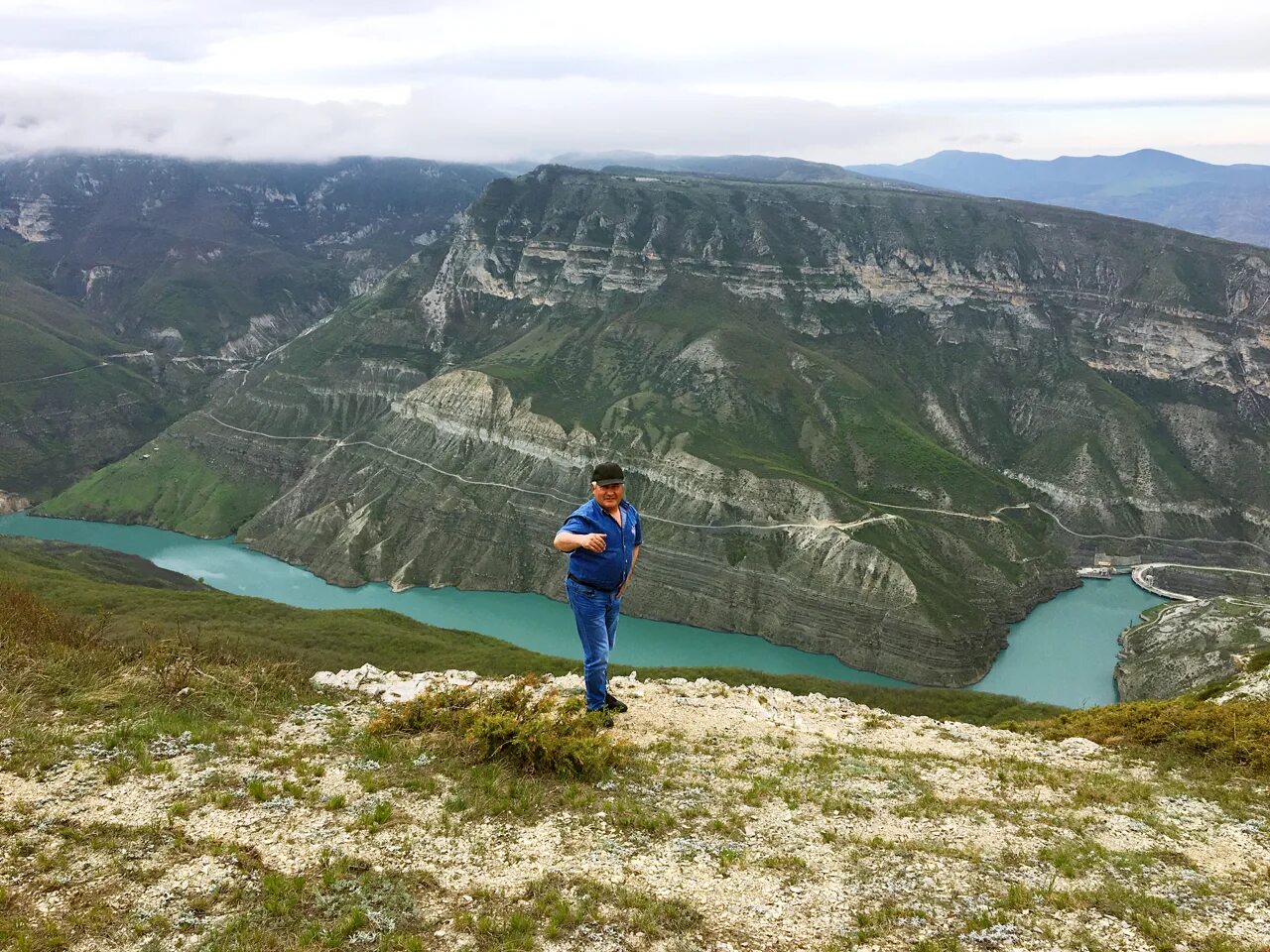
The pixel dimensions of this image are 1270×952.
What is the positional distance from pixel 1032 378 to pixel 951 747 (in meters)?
116

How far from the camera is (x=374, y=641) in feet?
168

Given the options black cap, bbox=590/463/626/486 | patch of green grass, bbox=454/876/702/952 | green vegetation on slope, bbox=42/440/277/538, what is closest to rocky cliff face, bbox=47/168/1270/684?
green vegetation on slope, bbox=42/440/277/538

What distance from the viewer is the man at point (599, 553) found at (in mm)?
9211

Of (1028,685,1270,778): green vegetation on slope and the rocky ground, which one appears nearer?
the rocky ground

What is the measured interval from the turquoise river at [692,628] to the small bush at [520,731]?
180 feet

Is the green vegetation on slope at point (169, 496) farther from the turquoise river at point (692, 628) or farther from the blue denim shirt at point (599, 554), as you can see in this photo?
the blue denim shirt at point (599, 554)

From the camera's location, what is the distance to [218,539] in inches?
3984

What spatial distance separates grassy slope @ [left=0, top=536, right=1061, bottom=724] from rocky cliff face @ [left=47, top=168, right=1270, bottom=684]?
43.2ft

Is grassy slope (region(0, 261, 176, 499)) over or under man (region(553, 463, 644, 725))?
under

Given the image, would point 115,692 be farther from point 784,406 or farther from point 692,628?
point 784,406

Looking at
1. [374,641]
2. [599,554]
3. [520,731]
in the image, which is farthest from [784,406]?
[520,731]

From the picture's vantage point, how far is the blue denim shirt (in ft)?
30.7

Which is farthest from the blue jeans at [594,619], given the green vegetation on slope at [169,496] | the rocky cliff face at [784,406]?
the green vegetation on slope at [169,496]

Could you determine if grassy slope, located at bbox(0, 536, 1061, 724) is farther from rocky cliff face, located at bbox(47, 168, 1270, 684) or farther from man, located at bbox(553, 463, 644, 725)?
man, located at bbox(553, 463, 644, 725)
